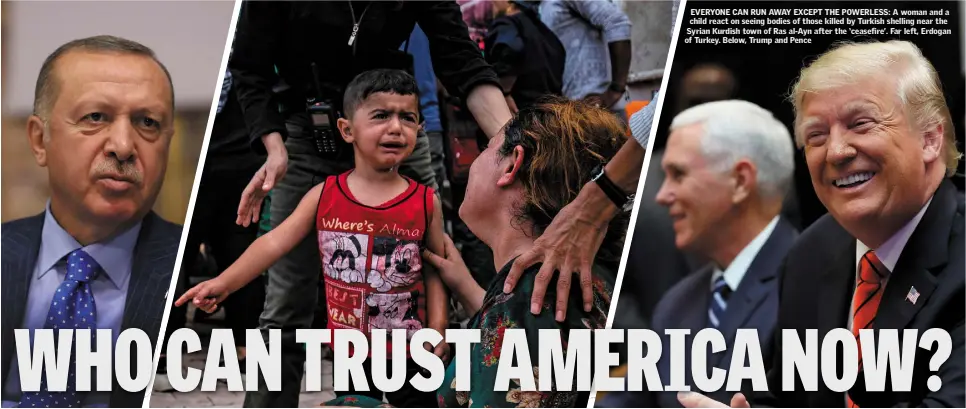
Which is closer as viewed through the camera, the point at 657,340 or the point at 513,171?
the point at 513,171

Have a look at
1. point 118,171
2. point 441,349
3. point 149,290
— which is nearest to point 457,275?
point 441,349

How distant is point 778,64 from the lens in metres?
3.98

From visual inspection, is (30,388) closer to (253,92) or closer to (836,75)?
(253,92)

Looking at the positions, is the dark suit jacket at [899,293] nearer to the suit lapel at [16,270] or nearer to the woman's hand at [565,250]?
the woman's hand at [565,250]

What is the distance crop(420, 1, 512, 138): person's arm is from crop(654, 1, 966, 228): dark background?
593 mm

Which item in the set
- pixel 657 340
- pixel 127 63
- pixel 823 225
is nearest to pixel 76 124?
pixel 127 63

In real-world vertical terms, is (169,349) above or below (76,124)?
below

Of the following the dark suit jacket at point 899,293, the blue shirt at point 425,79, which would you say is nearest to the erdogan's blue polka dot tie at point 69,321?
the blue shirt at point 425,79

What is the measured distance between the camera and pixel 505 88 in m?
4.04

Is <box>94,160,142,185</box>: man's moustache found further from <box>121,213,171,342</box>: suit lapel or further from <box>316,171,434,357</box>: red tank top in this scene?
<box>316,171,434,357</box>: red tank top

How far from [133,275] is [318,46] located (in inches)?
41.6

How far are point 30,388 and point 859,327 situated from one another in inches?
116

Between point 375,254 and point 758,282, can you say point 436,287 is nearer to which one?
point 375,254

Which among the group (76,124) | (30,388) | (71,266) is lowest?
(30,388)
